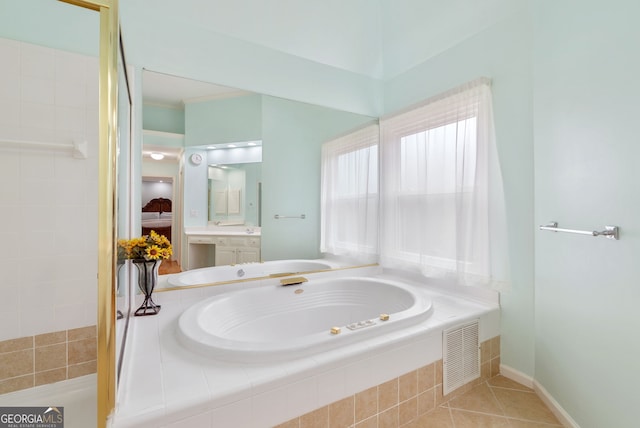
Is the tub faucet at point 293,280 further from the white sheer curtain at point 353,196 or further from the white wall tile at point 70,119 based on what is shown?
the white wall tile at point 70,119

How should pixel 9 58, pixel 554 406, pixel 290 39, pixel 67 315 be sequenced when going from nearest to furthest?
pixel 9 58
pixel 67 315
pixel 554 406
pixel 290 39

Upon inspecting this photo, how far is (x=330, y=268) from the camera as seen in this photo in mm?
2385

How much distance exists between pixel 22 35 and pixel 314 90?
168 centimetres

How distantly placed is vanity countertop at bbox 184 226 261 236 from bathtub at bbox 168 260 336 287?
0.23 m

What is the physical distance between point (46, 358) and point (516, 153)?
2712 mm

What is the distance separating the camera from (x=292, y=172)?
87.6 inches

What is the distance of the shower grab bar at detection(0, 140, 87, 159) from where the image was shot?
123cm

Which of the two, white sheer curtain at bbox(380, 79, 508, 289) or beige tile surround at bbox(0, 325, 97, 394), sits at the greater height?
white sheer curtain at bbox(380, 79, 508, 289)

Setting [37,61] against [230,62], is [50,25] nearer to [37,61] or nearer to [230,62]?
[37,61]

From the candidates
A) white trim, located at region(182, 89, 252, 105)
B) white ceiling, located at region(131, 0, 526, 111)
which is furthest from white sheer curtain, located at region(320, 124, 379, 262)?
white trim, located at region(182, 89, 252, 105)

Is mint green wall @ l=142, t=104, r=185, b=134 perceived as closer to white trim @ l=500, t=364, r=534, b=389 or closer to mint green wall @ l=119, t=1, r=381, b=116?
mint green wall @ l=119, t=1, r=381, b=116

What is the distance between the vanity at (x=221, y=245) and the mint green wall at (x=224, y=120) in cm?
61

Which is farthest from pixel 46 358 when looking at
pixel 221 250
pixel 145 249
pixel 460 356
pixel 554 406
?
pixel 554 406

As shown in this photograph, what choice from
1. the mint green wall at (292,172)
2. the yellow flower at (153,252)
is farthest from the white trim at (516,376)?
the yellow flower at (153,252)
